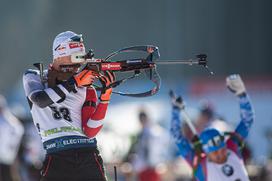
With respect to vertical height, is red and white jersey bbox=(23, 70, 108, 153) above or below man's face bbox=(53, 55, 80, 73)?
below

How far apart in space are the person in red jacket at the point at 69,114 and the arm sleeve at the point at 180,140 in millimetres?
2113

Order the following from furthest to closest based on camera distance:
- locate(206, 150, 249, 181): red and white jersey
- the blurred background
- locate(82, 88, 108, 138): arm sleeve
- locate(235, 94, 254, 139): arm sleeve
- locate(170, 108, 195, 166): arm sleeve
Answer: the blurred background < locate(170, 108, 195, 166): arm sleeve < locate(235, 94, 254, 139): arm sleeve < locate(206, 150, 249, 181): red and white jersey < locate(82, 88, 108, 138): arm sleeve

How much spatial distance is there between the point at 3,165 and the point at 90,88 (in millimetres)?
8722

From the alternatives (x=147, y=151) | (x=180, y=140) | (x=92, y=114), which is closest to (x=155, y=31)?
(x=147, y=151)

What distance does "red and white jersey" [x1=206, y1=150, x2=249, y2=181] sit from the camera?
9.45 m

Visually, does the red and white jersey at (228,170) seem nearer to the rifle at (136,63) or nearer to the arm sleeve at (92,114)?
the rifle at (136,63)

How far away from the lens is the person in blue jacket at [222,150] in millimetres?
9477

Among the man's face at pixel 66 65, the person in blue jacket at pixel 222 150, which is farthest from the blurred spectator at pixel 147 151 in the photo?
the man's face at pixel 66 65

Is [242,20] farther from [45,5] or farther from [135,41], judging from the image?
Answer: [45,5]

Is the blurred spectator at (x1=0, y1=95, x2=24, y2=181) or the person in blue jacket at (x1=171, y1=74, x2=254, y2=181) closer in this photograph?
the person in blue jacket at (x1=171, y1=74, x2=254, y2=181)

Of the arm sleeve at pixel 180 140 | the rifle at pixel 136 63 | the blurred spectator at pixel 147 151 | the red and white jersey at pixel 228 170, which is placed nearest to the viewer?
the rifle at pixel 136 63

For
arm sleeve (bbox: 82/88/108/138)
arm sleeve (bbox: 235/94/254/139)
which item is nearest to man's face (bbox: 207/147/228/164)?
arm sleeve (bbox: 235/94/254/139)

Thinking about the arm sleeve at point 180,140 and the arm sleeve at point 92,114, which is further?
the arm sleeve at point 180,140

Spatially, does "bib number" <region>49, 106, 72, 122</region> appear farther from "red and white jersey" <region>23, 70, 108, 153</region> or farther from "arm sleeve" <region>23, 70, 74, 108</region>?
"arm sleeve" <region>23, 70, 74, 108</region>
